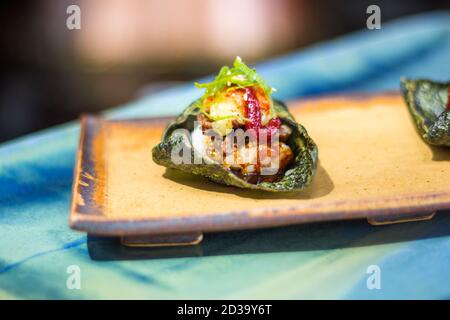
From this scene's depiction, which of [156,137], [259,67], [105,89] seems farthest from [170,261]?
[105,89]

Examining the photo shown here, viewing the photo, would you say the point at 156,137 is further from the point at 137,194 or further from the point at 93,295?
the point at 93,295

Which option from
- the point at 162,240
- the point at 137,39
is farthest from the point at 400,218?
the point at 137,39

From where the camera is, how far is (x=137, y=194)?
2.42 metres

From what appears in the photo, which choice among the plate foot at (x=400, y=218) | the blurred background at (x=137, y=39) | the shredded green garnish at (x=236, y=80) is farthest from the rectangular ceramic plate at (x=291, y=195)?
the blurred background at (x=137, y=39)

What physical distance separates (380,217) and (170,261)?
78 cm

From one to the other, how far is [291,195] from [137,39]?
16.8 ft

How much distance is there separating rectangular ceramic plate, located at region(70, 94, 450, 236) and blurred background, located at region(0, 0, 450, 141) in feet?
11.6

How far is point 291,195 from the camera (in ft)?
7.78

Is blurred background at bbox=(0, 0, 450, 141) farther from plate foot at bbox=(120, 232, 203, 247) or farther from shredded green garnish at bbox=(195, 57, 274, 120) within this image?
plate foot at bbox=(120, 232, 203, 247)

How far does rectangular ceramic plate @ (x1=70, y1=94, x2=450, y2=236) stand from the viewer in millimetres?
2092

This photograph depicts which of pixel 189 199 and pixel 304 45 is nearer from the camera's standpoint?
pixel 189 199

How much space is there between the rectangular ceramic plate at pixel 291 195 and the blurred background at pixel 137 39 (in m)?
3.53

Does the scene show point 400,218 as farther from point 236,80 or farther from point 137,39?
point 137,39

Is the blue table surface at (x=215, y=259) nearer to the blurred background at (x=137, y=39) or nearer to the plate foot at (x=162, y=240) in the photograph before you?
the plate foot at (x=162, y=240)
